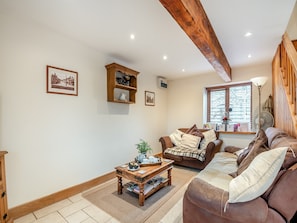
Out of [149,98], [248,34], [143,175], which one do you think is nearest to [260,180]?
[143,175]

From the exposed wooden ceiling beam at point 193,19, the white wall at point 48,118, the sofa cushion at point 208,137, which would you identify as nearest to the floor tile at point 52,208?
the white wall at point 48,118

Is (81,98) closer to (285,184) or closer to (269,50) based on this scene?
(285,184)

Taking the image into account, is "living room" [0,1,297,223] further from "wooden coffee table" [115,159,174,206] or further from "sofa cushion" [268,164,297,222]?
"sofa cushion" [268,164,297,222]

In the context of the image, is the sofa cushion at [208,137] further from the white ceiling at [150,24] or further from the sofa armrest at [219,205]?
the sofa armrest at [219,205]

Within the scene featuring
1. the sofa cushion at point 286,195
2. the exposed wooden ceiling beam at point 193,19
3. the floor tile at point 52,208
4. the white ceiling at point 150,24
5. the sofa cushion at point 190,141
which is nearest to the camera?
the sofa cushion at point 286,195

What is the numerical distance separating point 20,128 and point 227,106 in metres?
4.52

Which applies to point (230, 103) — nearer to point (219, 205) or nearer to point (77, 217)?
point (219, 205)

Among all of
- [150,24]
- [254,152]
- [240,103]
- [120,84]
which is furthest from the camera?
[240,103]

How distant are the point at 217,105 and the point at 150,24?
129 inches

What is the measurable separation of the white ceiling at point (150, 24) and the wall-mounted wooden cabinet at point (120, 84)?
0.30m

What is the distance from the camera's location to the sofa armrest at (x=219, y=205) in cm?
111

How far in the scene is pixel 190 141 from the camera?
3.76 m

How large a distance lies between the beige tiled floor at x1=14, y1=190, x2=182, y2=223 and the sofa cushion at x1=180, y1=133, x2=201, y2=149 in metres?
1.69

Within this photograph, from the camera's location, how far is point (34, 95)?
6.98 feet
